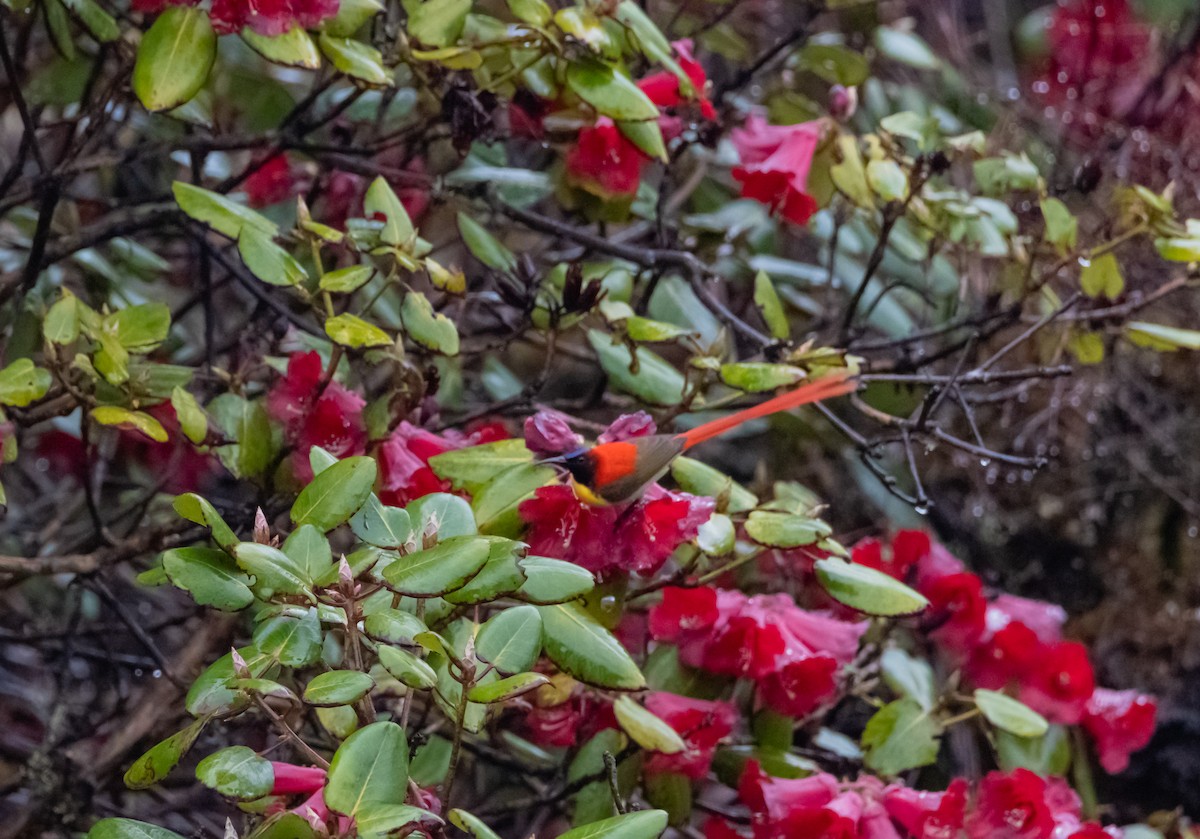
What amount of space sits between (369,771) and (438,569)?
4.4 inches

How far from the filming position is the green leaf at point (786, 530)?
2.73 feet

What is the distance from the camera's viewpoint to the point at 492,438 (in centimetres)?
96

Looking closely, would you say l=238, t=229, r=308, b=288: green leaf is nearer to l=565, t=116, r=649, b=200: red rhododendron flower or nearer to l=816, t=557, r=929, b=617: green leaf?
l=565, t=116, r=649, b=200: red rhododendron flower

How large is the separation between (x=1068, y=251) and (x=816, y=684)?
528 mm

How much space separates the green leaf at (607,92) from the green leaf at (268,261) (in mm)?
291

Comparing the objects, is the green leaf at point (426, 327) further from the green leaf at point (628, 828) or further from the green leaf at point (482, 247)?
the green leaf at point (628, 828)

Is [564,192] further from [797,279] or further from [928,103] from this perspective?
[928,103]

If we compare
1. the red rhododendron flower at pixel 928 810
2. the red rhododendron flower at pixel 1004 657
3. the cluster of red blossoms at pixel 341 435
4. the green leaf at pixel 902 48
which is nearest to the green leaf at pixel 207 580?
the cluster of red blossoms at pixel 341 435

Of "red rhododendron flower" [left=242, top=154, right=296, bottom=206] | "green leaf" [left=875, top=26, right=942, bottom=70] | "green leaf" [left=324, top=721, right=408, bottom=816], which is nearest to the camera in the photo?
"green leaf" [left=324, top=721, right=408, bottom=816]

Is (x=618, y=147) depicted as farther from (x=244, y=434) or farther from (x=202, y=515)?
(x=202, y=515)

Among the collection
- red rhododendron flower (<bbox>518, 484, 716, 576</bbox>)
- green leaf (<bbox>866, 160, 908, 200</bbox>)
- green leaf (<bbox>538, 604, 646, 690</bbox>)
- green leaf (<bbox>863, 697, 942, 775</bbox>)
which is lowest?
green leaf (<bbox>863, 697, 942, 775</bbox>)

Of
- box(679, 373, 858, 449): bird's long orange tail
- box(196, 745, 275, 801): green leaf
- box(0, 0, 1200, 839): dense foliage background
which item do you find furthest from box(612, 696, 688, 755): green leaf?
box(196, 745, 275, 801): green leaf

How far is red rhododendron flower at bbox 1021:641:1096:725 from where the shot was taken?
1134 millimetres

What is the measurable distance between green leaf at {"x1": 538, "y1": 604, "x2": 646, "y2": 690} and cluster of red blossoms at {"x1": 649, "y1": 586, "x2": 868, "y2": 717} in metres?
0.17
